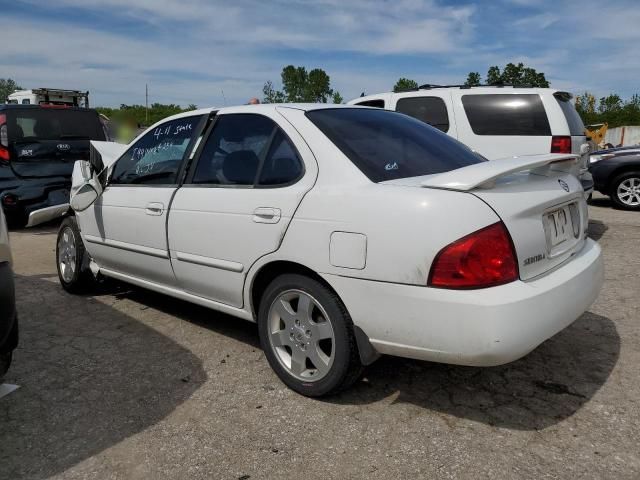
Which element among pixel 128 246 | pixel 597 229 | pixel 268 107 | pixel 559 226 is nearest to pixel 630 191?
pixel 597 229

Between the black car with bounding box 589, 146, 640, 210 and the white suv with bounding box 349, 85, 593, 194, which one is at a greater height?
the white suv with bounding box 349, 85, 593, 194

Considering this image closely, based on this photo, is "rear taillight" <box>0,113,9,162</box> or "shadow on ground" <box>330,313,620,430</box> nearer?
"shadow on ground" <box>330,313,620,430</box>

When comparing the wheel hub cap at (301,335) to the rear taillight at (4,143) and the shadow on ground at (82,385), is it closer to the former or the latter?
the shadow on ground at (82,385)

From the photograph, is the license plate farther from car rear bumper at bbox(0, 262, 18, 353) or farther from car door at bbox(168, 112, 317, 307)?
car rear bumper at bbox(0, 262, 18, 353)

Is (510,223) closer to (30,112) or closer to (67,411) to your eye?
(67,411)

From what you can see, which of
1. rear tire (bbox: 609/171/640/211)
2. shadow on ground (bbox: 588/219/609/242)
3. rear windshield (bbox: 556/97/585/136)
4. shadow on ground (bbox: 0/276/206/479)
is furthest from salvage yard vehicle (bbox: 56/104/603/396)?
rear tire (bbox: 609/171/640/211)

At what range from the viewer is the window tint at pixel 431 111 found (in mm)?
7250

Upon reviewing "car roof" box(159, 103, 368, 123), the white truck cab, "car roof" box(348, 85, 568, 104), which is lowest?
"car roof" box(159, 103, 368, 123)

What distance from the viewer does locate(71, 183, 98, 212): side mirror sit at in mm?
4035

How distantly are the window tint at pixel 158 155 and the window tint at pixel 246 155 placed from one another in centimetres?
25

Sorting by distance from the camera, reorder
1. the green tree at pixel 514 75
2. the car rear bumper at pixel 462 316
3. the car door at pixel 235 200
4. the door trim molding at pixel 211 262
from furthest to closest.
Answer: the green tree at pixel 514 75, the door trim molding at pixel 211 262, the car door at pixel 235 200, the car rear bumper at pixel 462 316

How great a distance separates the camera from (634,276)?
16.4 feet

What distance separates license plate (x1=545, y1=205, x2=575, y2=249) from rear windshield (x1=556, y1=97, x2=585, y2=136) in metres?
4.32

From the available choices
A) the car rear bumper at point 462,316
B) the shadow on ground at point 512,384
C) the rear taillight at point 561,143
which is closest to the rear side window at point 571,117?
the rear taillight at point 561,143
